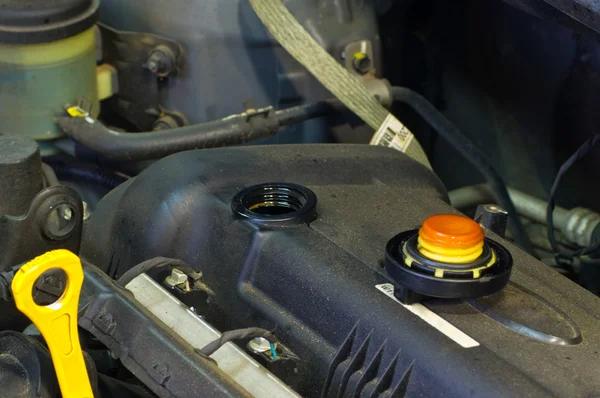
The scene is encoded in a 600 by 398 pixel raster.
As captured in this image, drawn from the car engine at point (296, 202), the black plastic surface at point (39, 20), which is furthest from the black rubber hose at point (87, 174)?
the black plastic surface at point (39, 20)

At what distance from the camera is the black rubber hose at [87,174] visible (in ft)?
4.65

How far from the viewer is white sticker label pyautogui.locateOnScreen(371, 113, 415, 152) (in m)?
1.33

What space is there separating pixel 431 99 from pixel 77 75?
676 millimetres

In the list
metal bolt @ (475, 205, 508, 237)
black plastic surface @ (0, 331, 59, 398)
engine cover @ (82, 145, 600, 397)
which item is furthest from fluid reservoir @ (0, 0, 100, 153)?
metal bolt @ (475, 205, 508, 237)

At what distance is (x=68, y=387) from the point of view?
2.49ft

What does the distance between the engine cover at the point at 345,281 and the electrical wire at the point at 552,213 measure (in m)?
0.34

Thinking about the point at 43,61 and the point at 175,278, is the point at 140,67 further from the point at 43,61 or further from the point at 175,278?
the point at 175,278

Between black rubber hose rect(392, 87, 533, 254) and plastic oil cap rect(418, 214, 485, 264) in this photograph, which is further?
black rubber hose rect(392, 87, 533, 254)

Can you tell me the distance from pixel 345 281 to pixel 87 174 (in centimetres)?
72

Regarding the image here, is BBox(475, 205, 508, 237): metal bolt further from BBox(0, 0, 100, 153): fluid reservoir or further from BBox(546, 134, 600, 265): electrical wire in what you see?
BBox(0, 0, 100, 153): fluid reservoir

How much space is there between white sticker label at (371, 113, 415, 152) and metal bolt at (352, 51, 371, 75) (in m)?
0.12

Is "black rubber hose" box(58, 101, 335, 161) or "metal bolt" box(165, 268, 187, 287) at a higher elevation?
"metal bolt" box(165, 268, 187, 287)

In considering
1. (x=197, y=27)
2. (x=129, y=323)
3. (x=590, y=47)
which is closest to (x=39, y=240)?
(x=129, y=323)

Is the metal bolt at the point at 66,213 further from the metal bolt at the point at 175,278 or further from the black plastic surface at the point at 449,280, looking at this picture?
the black plastic surface at the point at 449,280
